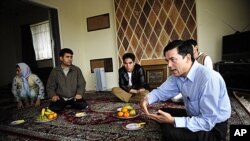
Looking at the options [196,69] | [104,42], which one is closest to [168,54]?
[196,69]

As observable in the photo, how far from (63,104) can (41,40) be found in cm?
307

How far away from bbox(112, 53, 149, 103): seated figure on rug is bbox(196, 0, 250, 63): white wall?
1272 mm

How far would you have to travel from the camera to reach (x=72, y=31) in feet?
13.3


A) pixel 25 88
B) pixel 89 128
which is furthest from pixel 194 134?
pixel 25 88

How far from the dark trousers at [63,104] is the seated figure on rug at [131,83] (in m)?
0.48

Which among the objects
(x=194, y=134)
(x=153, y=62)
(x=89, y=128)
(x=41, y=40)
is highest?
(x=41, y=40)

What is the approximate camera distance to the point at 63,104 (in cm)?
232

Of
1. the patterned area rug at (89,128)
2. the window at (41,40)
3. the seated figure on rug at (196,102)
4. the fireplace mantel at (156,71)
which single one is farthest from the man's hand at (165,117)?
the window at (41,40)

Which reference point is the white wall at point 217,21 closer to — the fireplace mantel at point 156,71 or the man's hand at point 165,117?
the fireplace mantel at point 156,71

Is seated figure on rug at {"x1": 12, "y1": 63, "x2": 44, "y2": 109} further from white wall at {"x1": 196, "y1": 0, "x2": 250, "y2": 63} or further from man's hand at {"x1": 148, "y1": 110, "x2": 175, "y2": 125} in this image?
white wall at {"x1": 196, "y1": 0, "x2": 250, "y2": 63}

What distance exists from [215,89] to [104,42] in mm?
3239

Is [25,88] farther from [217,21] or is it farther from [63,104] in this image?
[217,21]

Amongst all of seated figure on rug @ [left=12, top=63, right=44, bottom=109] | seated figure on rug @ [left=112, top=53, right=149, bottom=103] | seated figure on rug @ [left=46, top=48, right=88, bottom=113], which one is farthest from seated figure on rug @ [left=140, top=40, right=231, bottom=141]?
seated figure on rug @ [left=12, top=63, right=44, bottom=109]

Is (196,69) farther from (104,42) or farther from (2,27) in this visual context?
(2,27)
